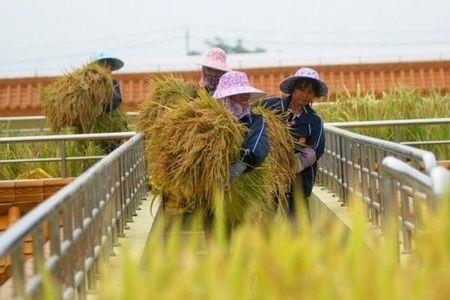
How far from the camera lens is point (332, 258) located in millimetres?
3059

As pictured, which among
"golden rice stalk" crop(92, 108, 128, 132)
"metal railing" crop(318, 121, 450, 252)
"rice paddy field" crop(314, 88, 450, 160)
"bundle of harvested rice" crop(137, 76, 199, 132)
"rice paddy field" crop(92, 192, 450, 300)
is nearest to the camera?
"rice paddy field" crop(92, 192, 450, 300)

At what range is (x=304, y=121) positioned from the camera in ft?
22.9

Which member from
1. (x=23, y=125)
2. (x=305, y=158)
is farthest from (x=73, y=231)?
(x=23, y=125)

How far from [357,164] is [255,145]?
210 cm

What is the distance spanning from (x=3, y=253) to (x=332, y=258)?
987 millimetres

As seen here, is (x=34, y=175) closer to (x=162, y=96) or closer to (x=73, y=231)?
(x=162, y=96)

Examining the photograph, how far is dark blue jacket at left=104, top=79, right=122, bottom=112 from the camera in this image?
33.8 ft

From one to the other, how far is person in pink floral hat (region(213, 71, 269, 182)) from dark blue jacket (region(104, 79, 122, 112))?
4205 millimetres

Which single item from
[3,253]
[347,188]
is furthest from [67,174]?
[3,253]

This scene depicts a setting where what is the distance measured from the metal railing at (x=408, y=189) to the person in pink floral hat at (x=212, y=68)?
1.71 m

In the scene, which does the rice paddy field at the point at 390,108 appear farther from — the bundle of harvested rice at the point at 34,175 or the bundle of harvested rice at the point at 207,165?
the bundle of harvested rice at the point at 207,165

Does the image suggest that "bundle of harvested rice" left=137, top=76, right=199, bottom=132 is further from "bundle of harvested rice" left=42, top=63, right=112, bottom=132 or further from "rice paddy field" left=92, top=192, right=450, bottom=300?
"rice paddy field" left=92, top=192, right=450, bottom=300

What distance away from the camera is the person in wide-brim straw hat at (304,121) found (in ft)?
22.8

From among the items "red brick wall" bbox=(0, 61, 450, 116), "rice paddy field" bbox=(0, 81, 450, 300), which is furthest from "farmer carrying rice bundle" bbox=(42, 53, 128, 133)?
"red brick wall" bbox=(0, 61, 450, 116)
